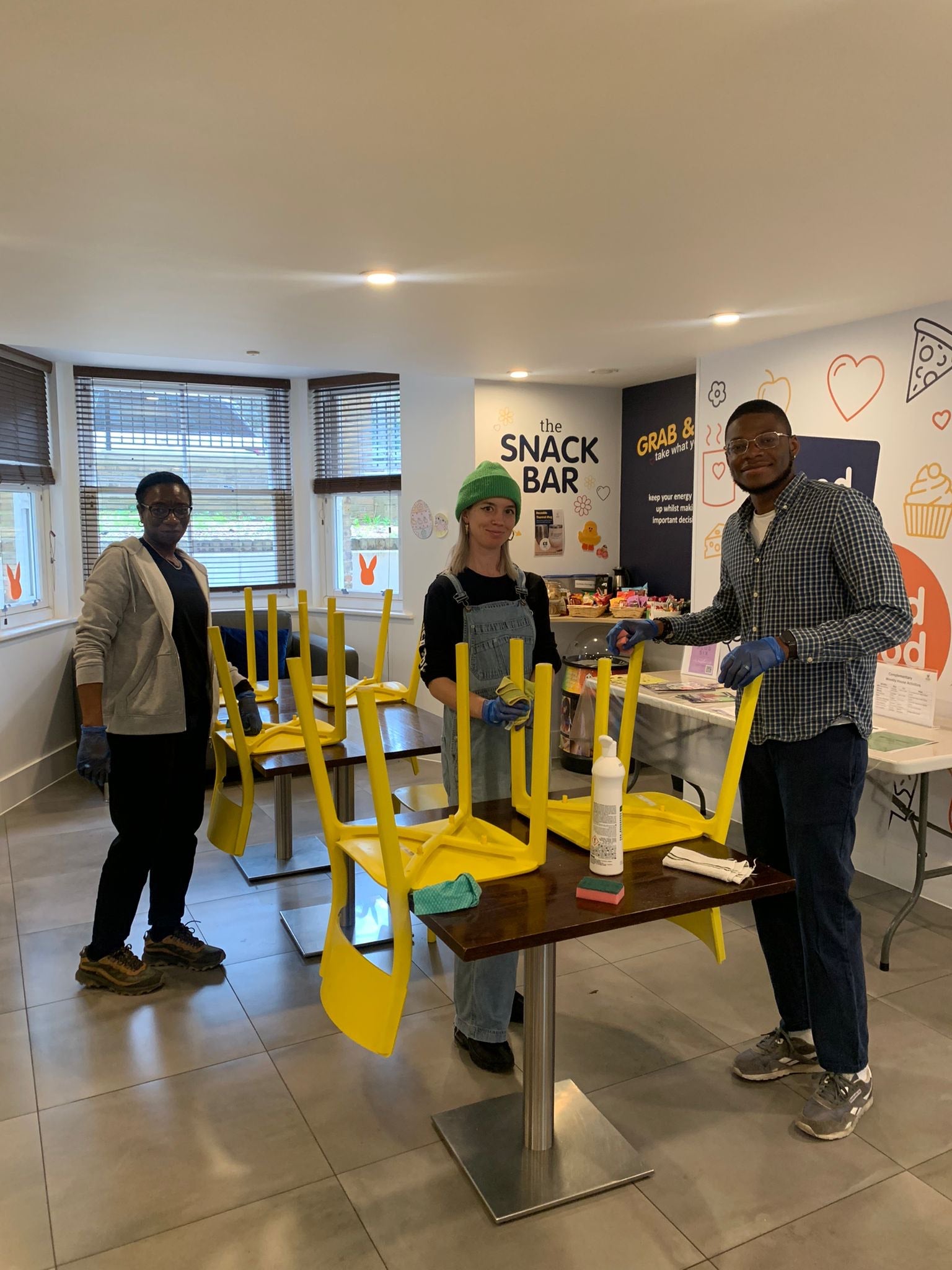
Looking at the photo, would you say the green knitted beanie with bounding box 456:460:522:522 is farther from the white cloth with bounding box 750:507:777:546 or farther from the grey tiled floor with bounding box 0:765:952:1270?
the grey tiled floor with bounding box 0:765:952:1270

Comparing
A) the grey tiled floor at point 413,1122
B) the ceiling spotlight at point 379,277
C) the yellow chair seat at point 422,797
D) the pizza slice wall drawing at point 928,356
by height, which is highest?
the ceiling spotlight at point 379,277

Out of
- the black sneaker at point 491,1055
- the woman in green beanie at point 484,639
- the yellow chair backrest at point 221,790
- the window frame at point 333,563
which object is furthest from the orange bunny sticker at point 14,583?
the black sneaker at point 491,1055

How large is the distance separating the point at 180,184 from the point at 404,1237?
8.12 ft

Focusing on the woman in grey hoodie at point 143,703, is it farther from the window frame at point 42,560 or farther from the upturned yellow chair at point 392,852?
the window frame at point 42,560

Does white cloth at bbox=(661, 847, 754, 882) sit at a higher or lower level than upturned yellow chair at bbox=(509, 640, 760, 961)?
lower

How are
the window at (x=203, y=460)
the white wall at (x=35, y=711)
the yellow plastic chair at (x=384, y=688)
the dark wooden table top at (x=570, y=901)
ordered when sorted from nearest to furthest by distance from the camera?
1. the dark wooden table top at (x=570, y=901)
2. the yellow plastic chair at (x=384, y=688)
3. the white wall at (x=35, y=711)
4. the window at (x=203, y=460)

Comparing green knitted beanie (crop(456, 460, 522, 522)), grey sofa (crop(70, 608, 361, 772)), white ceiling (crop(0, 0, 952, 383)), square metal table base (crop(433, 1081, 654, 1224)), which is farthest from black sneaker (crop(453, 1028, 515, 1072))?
grey sofa (crop(70, 608, 361, 772))

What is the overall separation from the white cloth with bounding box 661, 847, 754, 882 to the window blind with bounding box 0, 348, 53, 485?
4678mm

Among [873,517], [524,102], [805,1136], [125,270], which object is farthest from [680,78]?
[805,1136]

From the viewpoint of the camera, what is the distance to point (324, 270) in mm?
3066

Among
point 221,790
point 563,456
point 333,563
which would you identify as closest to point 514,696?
point 221,790

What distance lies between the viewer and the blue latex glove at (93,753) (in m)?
2.66

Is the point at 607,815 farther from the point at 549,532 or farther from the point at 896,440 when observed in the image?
the point at 549,532

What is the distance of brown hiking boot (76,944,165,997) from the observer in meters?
2.89
